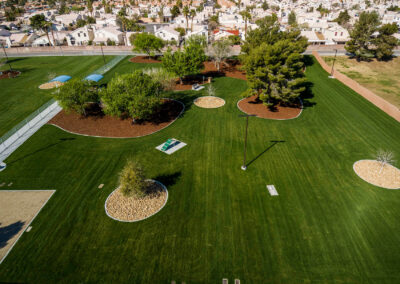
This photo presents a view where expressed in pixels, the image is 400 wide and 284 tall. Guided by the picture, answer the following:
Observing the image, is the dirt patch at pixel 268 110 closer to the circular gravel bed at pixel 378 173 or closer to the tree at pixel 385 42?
the circular gravel bed at pixel 378 173

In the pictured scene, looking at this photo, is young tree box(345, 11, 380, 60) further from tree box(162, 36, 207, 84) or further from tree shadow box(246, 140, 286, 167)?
tree shadow box(246, 140, 286, 167)

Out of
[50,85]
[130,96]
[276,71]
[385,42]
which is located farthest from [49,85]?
[385,42]

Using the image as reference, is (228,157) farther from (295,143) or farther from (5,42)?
(5,42)

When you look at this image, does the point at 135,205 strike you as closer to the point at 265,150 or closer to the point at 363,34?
the point at 265,150

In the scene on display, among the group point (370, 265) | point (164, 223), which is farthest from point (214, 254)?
point (370, 265)

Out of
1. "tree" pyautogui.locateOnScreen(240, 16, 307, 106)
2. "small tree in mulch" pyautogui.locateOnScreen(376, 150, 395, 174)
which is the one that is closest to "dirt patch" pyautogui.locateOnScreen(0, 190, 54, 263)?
"tree" pyautogui.locateOnScreen(240, 16, 307, 106)
